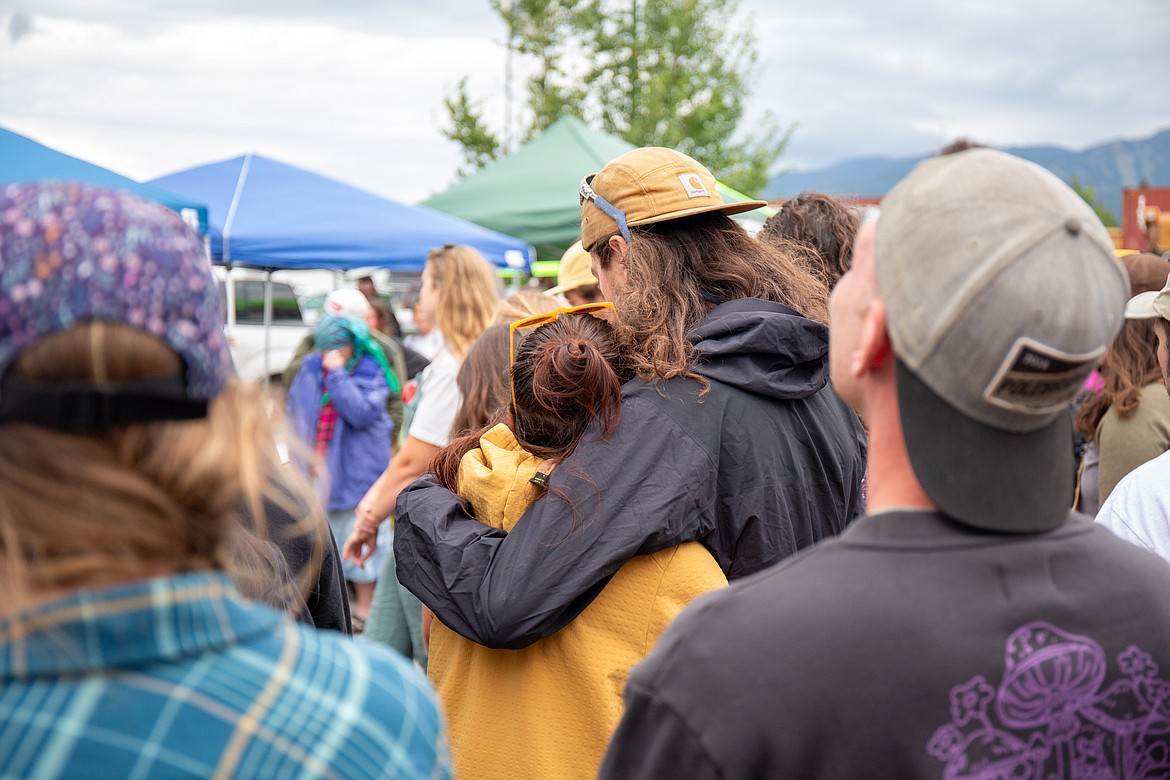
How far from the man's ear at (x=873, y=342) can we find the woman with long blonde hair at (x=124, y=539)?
2.36ft

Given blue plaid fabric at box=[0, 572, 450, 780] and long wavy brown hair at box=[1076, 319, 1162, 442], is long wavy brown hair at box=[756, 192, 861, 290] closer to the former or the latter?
long wavy brown hair at box=[1076, 319, 1162, 442]

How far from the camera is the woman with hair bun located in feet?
6.70

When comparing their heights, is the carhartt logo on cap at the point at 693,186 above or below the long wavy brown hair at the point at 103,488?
below

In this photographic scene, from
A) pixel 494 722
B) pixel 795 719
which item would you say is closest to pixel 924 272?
pixel 795 719

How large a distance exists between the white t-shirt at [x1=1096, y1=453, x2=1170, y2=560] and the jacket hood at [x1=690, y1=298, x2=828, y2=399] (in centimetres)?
70

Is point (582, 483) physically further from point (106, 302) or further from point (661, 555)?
point (106, 302)

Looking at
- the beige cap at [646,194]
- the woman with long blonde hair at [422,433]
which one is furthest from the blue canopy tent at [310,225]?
the beige cap at [646,194]

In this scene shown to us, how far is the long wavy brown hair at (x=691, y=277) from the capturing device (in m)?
2.27

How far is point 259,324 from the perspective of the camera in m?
15.9

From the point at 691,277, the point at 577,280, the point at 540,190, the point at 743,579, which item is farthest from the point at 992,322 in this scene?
the point at 540,190

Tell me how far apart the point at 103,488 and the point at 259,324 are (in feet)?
51.5

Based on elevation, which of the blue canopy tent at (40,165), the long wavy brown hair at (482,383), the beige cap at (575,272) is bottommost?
the long wavy brown hair at (482,383)

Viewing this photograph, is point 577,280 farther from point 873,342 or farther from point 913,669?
point 913,669

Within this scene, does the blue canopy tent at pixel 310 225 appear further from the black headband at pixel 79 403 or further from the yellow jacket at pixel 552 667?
the black headband at pixel 79 403
